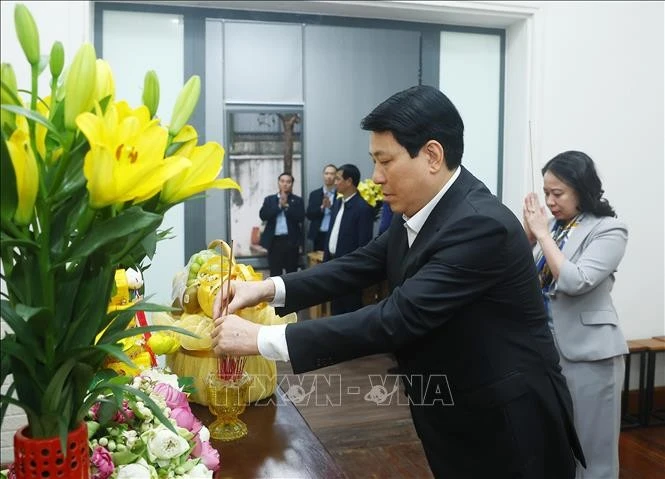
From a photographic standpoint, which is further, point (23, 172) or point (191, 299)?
point (191, 299)

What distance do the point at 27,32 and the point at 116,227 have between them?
22cm

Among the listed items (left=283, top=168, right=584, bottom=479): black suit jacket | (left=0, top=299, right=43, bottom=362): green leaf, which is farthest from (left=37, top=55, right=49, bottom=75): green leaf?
(left=283, top=168, right=584, bottom=479): black suit jacket

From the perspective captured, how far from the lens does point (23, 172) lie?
2.12 ft

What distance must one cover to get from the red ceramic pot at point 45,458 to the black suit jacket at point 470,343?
594mm

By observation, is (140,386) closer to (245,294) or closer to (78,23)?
(245,294)

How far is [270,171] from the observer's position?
5.21 metres

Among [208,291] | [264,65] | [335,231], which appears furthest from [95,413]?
[335,231]

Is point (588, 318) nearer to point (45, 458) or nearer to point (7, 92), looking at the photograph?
point (45, 458)

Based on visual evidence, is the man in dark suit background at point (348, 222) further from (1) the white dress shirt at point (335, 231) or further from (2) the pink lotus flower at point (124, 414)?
(2) the pink lotus flower at point (124, 414)

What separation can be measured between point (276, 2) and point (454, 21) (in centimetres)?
89

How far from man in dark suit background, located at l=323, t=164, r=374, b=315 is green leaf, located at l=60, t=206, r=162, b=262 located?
429 centimetres

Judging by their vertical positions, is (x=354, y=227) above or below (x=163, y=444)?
above

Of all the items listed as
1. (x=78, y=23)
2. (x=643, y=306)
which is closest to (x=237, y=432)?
(x=78, y=23)

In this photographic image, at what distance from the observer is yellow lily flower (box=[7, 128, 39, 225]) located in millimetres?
639
